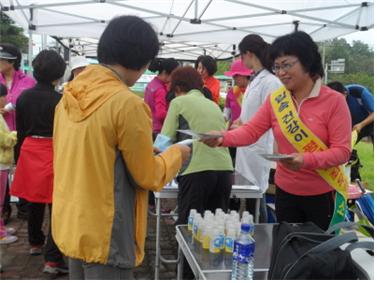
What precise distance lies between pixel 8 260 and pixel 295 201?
243 cm

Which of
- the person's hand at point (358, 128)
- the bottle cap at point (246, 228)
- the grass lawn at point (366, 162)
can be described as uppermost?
the person's hand at point (358, 128)

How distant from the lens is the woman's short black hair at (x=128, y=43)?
4.56ft

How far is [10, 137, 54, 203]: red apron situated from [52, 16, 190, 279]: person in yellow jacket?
5.23 feet

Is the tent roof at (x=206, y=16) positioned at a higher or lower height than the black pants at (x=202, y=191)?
higher

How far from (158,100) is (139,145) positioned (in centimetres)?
295

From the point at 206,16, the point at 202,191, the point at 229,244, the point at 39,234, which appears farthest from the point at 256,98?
the point at 206,16

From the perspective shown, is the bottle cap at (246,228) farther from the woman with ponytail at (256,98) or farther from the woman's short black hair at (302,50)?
the woman with ponytail at (256,98)

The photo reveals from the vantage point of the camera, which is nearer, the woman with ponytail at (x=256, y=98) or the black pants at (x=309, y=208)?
the black pants at (x=309, y=208)

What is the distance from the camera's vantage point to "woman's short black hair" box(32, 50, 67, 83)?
289cm

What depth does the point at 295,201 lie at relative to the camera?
208cm

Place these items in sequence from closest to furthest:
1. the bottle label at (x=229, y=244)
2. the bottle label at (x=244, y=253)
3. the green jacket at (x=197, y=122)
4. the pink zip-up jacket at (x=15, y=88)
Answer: the bottle label at (x=244, y=253) → the bottle label at (x=229, y=244) → the green jacket at (x=197, y=122) → the pink zip-up jacket at (x=15, y=88)

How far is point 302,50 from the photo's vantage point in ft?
6.59

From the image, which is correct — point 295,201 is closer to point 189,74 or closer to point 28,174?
point 189,74

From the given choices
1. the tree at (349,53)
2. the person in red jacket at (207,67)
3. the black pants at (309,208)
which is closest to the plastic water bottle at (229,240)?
the black pants at (309,208)
